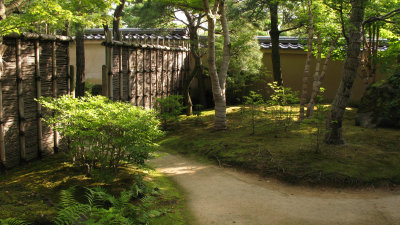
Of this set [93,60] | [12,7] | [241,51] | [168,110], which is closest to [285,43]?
[241,51]

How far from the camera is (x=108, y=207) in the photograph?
5543mm

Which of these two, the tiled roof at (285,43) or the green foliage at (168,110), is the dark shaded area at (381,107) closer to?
the green foliage at (168,110)

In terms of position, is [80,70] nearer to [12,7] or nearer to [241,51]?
[241,51]

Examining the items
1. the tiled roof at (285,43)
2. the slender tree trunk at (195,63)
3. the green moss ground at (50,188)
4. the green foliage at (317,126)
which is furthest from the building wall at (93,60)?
the green foliage at (317,126)

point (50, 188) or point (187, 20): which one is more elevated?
point (187, 20)

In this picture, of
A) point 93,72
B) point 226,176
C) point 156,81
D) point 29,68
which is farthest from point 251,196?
point 93,72

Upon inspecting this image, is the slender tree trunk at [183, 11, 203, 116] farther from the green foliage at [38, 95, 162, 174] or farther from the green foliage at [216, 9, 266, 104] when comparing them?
the green foliage at [38, 95, 162, 174]

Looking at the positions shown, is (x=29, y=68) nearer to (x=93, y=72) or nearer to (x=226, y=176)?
(x=226, y=176)

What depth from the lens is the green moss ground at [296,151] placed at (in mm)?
7129

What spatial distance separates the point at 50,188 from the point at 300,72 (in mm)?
13442

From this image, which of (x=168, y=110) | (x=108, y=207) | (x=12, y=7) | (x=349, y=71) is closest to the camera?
(x=108, y=207)

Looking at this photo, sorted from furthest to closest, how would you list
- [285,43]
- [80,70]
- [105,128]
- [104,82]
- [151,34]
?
1. [285,43]
2. [151,34]
3. [80,70]
4. [104,82]
5. [105,128]

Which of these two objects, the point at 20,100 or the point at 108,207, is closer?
the point at 108,207

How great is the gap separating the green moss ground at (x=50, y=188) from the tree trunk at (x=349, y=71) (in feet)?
12.6
